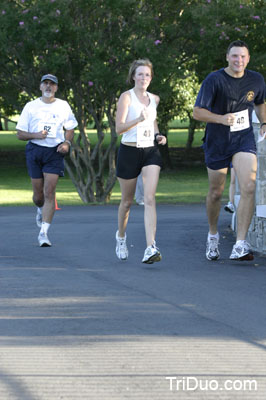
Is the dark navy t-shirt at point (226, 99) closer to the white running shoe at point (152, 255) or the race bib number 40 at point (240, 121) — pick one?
the race bib number 40 at point (240, 121)

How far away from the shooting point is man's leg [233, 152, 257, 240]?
8750mm

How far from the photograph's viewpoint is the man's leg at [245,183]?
8750mm

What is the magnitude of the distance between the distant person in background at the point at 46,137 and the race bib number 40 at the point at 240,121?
8.31 ft

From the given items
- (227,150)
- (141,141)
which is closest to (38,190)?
(141,141)

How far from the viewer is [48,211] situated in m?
10.8

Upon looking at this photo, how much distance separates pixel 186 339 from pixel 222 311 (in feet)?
3.04

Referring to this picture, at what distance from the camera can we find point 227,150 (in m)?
8.83

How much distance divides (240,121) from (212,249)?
1.39m

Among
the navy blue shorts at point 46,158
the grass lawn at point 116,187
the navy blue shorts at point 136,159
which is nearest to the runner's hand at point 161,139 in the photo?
the navy blue shorts at point 136,159

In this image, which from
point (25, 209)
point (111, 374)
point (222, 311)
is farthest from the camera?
point (25, 209)

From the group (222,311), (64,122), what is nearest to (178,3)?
(64,122)

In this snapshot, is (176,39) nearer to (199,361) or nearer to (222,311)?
(222,311)

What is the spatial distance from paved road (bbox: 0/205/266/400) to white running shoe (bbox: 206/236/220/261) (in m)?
0.10

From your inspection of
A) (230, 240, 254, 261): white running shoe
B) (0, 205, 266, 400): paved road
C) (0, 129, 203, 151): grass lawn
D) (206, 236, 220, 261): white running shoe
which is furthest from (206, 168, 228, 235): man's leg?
(0, 129, 203, 151): grass lawn
